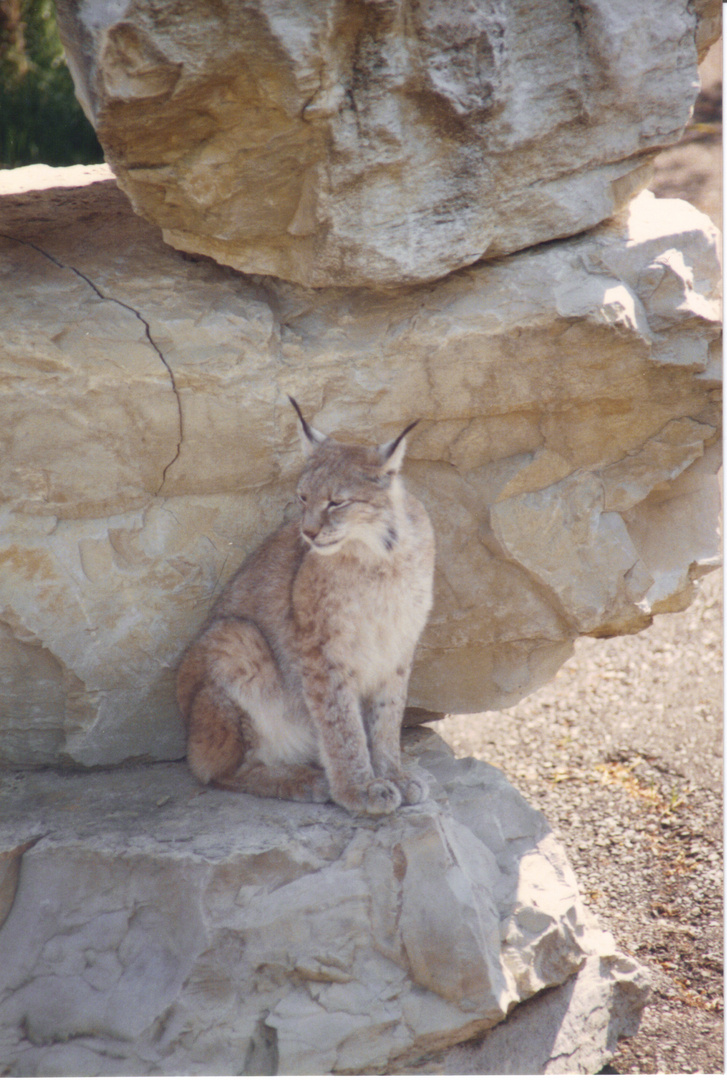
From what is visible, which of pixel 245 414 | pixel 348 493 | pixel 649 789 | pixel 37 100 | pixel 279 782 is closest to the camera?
pixel 348 493

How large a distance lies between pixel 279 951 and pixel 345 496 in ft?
5.37

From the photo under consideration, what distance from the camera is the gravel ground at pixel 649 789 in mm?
4121

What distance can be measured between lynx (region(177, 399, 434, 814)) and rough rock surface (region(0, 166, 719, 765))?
0.37 metres

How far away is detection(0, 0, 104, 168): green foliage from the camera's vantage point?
29.7ft

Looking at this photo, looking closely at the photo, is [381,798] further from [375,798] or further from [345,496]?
[345,496]

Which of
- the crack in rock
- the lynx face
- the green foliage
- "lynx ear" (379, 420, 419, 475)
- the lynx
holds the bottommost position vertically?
the lynx

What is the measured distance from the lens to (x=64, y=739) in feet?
14.1

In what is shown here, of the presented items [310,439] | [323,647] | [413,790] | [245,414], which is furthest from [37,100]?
[413,790]

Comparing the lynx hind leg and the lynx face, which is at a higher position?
the lynx face

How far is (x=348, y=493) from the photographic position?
11.9 feet

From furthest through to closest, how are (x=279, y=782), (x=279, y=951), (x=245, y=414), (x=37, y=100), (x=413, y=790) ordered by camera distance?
(x=37, y=100) < (x=245, y=414) < (x=279, y=782) < (x=413, y=790) < (x=279, y=951)

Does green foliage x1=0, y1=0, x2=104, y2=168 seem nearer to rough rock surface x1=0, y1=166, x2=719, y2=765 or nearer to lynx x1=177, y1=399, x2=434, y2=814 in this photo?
rough rock surface x1=0, y1=166, x2=719, y2=765

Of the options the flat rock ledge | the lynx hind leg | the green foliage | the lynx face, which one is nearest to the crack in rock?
the lynx face

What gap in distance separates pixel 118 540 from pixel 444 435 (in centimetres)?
149
